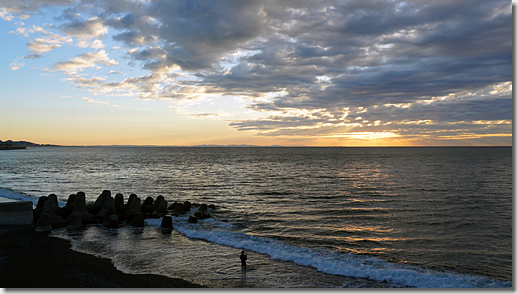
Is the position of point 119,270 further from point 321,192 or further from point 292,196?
point 321,192

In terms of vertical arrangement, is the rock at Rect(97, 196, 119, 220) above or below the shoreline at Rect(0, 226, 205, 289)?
above

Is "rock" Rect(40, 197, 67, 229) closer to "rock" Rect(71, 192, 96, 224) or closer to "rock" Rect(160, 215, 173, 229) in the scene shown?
"rock" Rect(71, 192, 96, 224)

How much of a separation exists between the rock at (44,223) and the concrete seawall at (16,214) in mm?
1432

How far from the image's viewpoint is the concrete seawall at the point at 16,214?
747 inches

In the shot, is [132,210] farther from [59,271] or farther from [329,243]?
[329,243]

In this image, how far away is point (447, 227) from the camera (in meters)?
20.9

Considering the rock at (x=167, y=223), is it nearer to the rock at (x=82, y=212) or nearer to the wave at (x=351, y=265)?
the wave at (x=351, y=265)

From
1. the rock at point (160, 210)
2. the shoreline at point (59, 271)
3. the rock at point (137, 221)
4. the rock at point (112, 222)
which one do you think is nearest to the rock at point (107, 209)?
the rock at point (112, 222)

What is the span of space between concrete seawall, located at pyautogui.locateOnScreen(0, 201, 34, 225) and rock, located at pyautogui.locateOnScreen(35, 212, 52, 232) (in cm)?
143

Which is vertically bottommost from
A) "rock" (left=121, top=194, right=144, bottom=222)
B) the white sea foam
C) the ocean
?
the ocean

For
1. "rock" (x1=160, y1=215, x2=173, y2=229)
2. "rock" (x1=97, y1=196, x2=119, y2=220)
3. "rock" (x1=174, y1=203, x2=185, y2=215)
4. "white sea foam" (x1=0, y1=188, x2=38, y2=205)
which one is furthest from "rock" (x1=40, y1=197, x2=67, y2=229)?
"white sea foam" (x1=0, y1=188, x2=38, y2=205)

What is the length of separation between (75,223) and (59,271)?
8.67 m

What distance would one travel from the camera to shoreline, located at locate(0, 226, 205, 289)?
1113cm

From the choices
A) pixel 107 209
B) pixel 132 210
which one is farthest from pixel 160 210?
pixel 107 209
